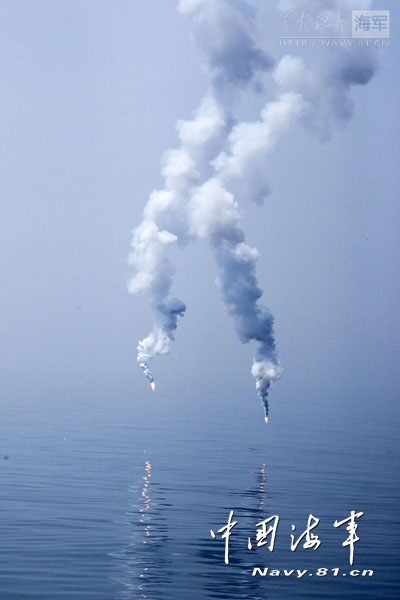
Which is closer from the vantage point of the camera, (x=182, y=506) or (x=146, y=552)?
(x=146, y=552)

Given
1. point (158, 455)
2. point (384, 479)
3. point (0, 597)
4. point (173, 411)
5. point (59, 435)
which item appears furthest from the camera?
point (173, 411)

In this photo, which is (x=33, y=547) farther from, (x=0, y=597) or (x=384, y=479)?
(x=384, y=479)

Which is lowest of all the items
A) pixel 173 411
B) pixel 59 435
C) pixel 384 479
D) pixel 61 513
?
pixel 61 513

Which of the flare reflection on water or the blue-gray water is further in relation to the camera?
the blue-gray water

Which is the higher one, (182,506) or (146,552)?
(182,506)

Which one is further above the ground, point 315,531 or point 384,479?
point 384,479

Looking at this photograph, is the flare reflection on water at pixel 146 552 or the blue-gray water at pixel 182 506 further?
the blue-gray water at pixel 182 506

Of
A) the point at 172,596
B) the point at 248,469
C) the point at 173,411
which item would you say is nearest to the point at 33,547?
the point at 172,596

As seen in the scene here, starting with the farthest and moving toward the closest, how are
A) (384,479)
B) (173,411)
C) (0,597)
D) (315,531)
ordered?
(173,411), (384,479), (315,531), (0,597)
